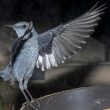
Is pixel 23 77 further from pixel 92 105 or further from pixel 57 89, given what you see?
pixel 57 89

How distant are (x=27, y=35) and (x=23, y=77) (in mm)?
59

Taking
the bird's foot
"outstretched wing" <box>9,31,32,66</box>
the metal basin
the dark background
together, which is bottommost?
the metal basin

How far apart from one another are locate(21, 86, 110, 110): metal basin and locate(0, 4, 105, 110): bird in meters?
0.03

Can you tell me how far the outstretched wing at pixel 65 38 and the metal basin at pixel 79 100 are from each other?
48mm

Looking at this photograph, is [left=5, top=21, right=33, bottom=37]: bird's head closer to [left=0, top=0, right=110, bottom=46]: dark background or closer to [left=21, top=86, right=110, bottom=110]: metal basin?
[left=21, top=86, right=110, bottom=110]: metal basin

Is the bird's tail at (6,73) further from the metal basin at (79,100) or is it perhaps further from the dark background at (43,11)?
the dark background at (43,11)

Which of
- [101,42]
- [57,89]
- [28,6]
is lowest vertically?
[57,89]

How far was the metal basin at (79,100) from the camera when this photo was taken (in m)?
0.42

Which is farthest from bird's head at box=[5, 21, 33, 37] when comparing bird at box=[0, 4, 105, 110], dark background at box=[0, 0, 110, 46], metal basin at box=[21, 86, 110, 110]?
dark background at box=[0, 0, 110, 46]

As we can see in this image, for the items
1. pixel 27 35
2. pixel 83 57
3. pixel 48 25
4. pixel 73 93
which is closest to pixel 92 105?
pixel 73 93

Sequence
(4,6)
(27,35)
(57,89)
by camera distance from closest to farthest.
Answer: (27,35)
(4,6)
(57,89)

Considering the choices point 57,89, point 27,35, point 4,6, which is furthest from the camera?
point 57,89

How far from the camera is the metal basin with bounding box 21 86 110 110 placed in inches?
16.4

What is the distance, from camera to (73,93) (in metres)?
0.45
